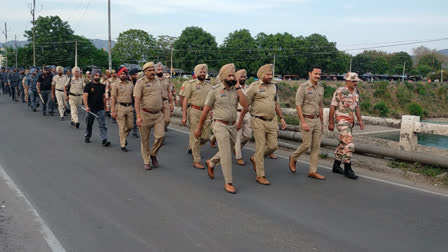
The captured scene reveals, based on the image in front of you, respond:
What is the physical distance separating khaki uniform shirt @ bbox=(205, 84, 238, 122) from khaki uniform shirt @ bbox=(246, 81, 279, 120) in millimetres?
590

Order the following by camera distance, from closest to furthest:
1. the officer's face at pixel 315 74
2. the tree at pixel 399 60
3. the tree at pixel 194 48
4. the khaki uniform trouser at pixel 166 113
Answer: the officer's face at pixel 315 74 < the khaki uniform trouser at pixel 166 113 < the tree at pixel 194 48 < the tree at pixel 399 60

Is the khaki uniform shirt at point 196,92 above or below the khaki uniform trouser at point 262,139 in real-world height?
above

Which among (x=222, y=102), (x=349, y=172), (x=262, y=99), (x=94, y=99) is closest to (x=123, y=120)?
(x=94, y=99)

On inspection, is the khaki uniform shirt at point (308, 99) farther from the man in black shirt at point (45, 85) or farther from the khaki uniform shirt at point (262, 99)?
the man in black shirt at point (45, 85)

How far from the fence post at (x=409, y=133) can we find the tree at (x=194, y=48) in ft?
252

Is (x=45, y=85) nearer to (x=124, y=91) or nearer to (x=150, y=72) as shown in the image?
(x=124, y=91)

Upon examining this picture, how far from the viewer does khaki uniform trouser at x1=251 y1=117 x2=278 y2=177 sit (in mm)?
6816

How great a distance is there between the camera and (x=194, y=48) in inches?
3334

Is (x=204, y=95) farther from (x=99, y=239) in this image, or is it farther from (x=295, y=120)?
(x=99, y=239)

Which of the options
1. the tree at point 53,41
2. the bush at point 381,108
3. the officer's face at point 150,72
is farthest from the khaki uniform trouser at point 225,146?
the tree at point 53,41

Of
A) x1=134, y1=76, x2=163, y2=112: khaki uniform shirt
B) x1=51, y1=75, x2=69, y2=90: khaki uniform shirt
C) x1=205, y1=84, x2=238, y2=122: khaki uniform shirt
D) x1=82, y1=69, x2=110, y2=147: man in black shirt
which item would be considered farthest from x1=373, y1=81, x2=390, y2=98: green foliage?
x1=205, y1=84, x2=238, y2=122: khaki uniform shirt

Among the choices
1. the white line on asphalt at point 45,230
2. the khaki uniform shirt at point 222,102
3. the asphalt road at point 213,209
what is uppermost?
the khaki uniform shirt at point 222,102

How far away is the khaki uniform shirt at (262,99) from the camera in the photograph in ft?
22.6

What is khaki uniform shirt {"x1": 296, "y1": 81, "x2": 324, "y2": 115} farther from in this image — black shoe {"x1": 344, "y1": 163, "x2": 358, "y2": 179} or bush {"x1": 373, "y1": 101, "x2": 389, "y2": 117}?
bush {"x1": 373, "y1": 101, "x2": 389, "y2": 117}
